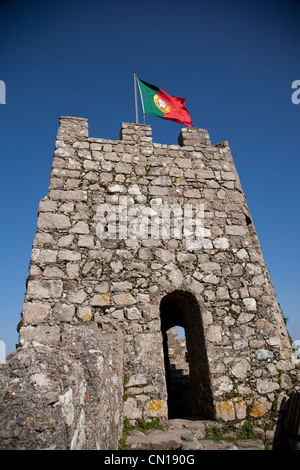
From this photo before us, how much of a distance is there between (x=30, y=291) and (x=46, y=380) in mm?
2951

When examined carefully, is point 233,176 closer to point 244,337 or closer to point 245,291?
point 245,291

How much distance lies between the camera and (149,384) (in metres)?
4.33

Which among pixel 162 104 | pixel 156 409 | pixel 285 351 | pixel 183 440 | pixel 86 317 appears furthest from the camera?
pixel 162 104

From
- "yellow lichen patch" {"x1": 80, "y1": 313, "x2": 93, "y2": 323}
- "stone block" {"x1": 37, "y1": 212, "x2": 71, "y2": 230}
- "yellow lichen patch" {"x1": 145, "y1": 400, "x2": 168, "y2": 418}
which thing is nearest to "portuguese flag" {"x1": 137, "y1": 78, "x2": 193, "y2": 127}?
"stone block" {"x1": 37, "y1": 212, "x2": 71, "y2": 230}

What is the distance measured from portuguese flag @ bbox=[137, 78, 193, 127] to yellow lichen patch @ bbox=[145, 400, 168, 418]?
672 centimetres

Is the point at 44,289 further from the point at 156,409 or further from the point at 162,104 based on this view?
the point at 162,104

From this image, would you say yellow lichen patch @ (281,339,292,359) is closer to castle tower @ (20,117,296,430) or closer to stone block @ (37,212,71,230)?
castle tower @ (20,117,296,430)

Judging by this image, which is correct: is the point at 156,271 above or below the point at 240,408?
above

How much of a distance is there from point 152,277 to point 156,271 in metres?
0.14

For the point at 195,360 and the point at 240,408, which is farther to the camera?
the point at 195,360

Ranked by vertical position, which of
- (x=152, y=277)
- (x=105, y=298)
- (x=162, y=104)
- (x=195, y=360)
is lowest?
(x=195, y=360)

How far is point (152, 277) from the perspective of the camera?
5082mm

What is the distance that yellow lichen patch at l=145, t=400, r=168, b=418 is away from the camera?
164 inches

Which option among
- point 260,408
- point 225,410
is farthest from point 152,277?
point 260,408
